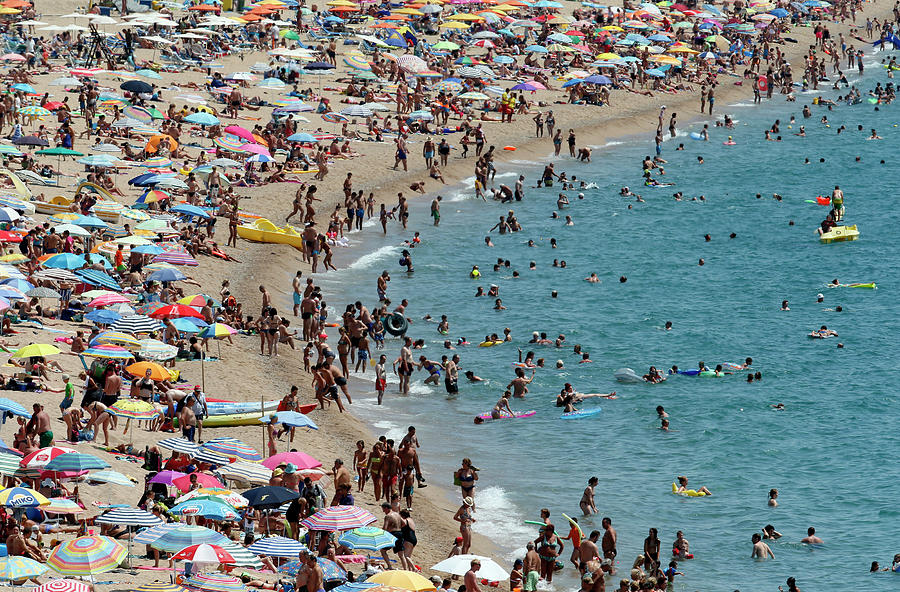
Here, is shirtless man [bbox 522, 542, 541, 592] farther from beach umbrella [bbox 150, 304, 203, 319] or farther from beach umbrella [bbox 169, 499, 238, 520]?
beach umbrella [bbox 150, 304, 203, 319]

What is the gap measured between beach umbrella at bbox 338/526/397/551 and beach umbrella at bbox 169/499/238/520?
1671 millimetres

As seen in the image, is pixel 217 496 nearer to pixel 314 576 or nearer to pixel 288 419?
pixel 314 576

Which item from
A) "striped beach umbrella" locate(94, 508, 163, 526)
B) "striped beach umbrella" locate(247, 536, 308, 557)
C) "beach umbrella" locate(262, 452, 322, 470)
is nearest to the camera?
"striped beach umbrella" locate(94, 508, 163, 526)

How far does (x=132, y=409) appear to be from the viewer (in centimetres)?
2217

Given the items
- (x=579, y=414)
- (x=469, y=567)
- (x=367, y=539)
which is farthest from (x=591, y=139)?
(x=367, y=539)

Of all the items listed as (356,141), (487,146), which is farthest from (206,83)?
(487,146)

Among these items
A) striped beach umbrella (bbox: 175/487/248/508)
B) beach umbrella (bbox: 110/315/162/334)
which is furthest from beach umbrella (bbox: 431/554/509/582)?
beach umbrella (bbox: 110/315/162/334)

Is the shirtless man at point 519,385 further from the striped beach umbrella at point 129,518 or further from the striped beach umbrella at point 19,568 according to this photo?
the striped beach umbrella at point 19,568

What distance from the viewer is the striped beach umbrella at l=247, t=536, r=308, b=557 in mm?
17328

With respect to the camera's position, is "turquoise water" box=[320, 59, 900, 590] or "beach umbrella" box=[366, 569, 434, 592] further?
"turquoise water" box=[320, 59, 900, 590]

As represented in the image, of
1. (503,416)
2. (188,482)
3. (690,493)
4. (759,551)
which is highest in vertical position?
(188,482)

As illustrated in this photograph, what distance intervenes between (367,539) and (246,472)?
313cm

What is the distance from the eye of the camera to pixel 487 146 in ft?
165

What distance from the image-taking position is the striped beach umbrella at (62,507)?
56.9 ft
